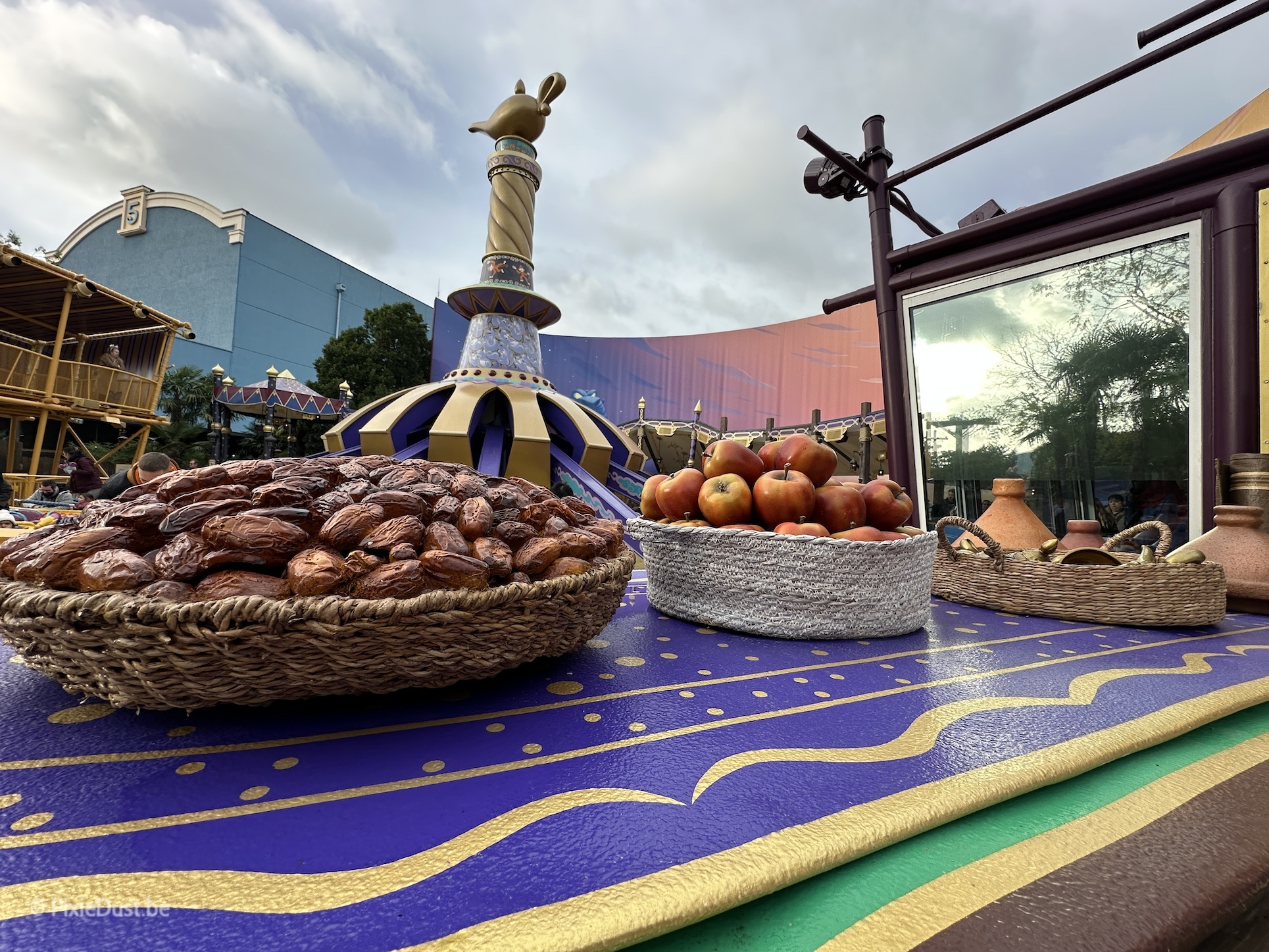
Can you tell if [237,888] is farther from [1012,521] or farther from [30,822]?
[1012,521]

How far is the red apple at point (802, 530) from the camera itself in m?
1.09

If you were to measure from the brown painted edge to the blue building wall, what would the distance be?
711 inches

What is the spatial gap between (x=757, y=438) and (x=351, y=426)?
6.44 meters

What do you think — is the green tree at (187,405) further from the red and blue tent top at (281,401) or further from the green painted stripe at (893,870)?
the green painted stripe at (893,870)

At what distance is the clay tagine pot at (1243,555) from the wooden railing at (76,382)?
10701 mm

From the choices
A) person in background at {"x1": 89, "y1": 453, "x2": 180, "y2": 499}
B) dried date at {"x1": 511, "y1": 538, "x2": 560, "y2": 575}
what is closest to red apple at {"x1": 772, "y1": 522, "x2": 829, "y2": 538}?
dried date at {"x1": 511, "y1": 538, "x2": 560, "y2": 575}

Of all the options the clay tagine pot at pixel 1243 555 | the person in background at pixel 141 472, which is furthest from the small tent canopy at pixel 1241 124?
the person in background at pixel 141 472

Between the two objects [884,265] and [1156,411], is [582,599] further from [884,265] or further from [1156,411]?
[884,265]

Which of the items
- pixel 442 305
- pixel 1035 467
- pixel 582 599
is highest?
pixel 442 305

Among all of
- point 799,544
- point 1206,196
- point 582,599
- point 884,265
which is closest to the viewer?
point 582,599

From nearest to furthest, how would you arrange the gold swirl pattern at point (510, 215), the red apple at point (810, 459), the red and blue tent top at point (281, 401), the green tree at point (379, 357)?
the red apple at point (810, 459)
the gold swirl pattern at point (510, 215)
the red and blue tent top at point (281, 401)
the green tree at point (379, 357)

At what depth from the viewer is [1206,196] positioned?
2.06 metres

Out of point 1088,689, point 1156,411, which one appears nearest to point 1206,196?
point 1156,411

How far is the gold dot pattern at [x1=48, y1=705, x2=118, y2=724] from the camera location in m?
0.57
